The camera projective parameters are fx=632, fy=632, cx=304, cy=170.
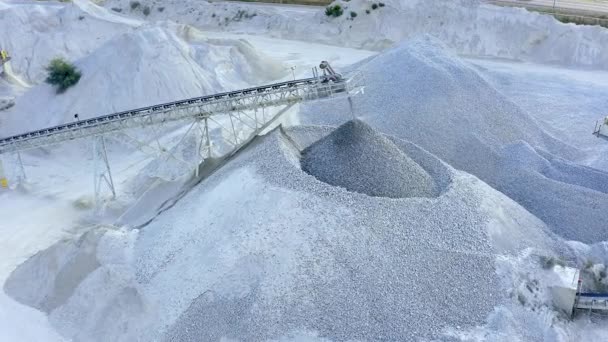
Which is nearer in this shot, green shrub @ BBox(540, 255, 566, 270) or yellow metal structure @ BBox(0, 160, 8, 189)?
green shrub @ BBox(540, 255, 566, 270)

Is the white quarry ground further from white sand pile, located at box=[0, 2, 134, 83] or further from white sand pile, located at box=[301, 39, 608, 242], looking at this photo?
white sand pile, located at box=[0, 2, 134, 83]

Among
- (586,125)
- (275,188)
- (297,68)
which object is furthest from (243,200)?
(297,68)

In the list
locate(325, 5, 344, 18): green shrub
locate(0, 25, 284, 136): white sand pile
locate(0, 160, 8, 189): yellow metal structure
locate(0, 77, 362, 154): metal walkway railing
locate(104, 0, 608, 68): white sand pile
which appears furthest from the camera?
locate(325, 5, 344, 18): green shrub

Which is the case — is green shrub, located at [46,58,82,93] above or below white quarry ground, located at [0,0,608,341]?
above

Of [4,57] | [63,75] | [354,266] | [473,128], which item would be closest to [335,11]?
[63,75]

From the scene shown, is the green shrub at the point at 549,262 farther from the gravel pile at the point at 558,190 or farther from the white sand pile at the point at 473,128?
the white sand pile at the point at 473,128

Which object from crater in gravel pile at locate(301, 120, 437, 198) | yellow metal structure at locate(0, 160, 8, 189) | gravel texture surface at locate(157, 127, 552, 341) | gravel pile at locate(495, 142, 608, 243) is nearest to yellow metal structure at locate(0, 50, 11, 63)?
yellow metal structure at locate(0, 160, 8, 189)

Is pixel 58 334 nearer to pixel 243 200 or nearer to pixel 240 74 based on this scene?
pixel 243 200
